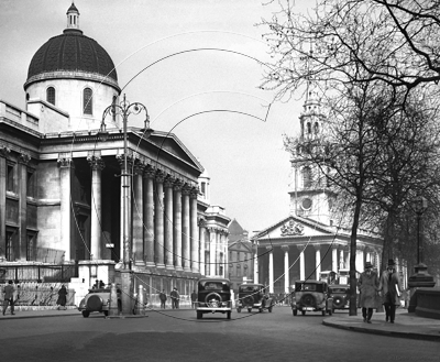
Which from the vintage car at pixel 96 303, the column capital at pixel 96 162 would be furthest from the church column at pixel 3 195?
the vintage car at pixel 96 303

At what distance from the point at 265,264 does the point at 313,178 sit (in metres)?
125

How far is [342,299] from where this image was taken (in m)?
53.0

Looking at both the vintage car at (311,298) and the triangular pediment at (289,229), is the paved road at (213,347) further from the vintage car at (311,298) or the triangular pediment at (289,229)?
the triangular pediment at (289,229)

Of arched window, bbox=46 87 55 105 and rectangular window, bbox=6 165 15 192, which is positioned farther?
arched window, bbox=46 87 55 105

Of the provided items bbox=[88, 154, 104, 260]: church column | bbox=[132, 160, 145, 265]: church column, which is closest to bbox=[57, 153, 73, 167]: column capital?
bbox=[88, 154, 104, 260]: church column

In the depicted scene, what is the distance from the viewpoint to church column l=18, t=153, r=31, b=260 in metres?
60.1

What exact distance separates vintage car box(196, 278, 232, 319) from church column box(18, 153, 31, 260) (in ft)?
83.2

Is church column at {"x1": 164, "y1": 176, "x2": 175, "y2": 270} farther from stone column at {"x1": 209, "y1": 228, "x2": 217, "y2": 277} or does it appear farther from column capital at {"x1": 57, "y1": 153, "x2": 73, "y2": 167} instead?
stone column at {"x1": 209, "y1": 228, "x2": 217, "y2": 277}

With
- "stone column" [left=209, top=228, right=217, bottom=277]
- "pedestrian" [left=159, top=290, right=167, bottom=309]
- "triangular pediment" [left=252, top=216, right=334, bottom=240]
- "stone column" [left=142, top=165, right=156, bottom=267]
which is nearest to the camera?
→ "pedestrian" [left=159, top=290, right=167, bottom=309]

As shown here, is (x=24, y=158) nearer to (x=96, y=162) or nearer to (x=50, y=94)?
(x=96, y=162)

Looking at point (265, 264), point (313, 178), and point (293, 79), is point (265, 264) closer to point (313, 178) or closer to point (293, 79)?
point (313, 178)

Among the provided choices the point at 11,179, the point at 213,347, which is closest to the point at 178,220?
the point at 11,179

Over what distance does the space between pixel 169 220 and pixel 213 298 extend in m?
37.9

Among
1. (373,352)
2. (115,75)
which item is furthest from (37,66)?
(373,352)
